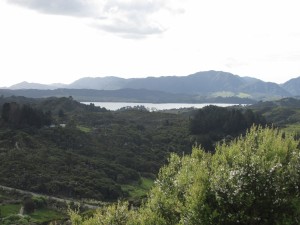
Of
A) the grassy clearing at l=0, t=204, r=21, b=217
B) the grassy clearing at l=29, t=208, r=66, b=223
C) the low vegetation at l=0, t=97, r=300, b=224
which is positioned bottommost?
the grassy clearing at l=29, t=208, r=66, b=223

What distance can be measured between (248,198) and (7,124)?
512ft

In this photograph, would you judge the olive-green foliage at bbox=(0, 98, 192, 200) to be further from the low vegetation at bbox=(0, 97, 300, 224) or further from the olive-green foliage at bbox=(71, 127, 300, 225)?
the olive-green foliage at bbox=(71, 127, 300, 225)

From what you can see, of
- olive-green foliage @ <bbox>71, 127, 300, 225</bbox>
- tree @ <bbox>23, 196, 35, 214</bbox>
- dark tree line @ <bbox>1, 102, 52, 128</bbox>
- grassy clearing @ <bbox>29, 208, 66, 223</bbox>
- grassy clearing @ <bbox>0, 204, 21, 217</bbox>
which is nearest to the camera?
olive-green foliage @ <bbox>71, 127, 300, 225</bbox>

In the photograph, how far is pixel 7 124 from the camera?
166375 millimetres

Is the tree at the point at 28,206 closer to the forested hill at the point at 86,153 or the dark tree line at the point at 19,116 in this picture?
the forested hill at the point at 86,153

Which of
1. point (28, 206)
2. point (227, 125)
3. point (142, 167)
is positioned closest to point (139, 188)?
point (142, 167)

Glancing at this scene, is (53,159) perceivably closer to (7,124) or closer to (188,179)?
(7,124)

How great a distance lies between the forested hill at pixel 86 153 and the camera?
117625 mm

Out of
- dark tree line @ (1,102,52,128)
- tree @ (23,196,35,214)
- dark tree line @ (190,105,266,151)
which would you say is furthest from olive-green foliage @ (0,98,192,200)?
tree @ (23,196,35,214)

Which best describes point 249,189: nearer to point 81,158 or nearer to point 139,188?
point 139,188

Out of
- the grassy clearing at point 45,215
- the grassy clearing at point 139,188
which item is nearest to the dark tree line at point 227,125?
the grassy clearing at point 139,188

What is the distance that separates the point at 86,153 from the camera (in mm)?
159750

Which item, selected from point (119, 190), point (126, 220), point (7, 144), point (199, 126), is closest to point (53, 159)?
point (7, 144)

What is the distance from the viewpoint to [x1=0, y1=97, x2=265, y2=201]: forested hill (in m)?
118
